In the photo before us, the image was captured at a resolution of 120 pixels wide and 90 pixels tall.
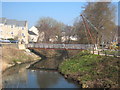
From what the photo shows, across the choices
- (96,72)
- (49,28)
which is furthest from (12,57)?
(49,28)

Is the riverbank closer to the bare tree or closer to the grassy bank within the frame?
the grassy bank

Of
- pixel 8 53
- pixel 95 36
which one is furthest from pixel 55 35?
pixel 8 53

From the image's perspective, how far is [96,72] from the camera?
70.0 feet

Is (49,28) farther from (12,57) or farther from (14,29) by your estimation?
(12,57)

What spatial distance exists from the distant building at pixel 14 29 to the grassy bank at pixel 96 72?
44.2 meters

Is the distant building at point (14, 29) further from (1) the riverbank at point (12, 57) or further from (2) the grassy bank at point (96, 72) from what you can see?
(2) the grassy bank at point (96, 72)

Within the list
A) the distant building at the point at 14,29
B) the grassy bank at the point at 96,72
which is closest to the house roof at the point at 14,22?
the distant building at the point at 14,29

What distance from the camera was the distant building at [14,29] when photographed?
214 ft

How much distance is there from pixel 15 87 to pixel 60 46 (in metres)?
21.7

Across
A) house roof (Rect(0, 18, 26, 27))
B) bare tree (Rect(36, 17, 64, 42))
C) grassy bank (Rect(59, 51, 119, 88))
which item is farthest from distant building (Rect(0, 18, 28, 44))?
grassy bank (Rect(59, 51, 119, 88))

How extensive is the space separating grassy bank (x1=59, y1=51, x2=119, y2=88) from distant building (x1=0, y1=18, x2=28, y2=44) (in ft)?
145

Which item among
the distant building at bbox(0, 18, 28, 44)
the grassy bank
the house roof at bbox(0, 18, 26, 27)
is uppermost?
the house roof at bbox(0, 18, 26, 27)

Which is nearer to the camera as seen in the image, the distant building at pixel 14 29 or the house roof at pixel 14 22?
the house roof at pixel 14 22

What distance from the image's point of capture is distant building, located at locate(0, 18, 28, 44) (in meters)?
65.4
